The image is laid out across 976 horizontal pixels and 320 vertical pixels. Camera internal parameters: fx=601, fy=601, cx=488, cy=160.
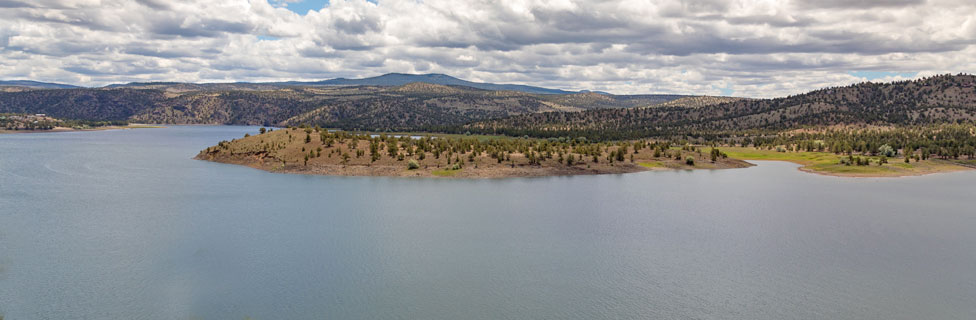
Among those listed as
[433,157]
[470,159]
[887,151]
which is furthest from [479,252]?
[887,151]

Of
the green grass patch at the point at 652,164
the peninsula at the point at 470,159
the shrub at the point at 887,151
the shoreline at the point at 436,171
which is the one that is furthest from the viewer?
the shrub at the point at 887,151

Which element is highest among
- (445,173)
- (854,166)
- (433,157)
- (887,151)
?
(887,151)

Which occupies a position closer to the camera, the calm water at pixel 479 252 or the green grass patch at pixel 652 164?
the calm water at pixel 479 252

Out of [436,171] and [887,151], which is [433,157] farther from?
[887,151]

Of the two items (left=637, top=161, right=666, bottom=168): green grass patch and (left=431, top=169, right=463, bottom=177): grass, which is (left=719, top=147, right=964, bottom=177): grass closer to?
(left=637, top=161, right=666, bottom=168): green grass patch

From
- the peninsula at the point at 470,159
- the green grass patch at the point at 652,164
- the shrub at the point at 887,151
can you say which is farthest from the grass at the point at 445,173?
the shrub at the point at 887,151

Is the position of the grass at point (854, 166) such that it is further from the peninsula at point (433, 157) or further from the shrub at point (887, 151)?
the peninsula at point (433, 157)
